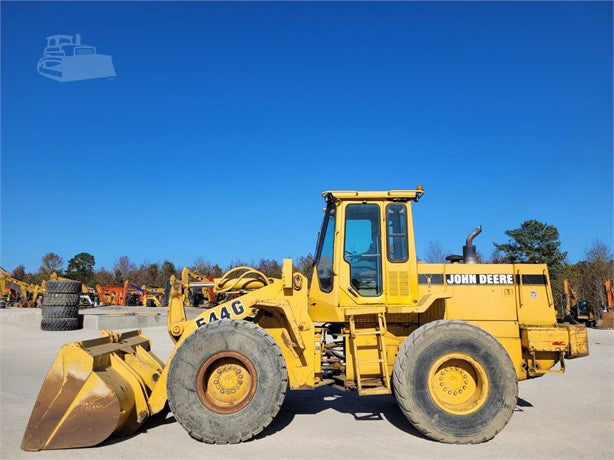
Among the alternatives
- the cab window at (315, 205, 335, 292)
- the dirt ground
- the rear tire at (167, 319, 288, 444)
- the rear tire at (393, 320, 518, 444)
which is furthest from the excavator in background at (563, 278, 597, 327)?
the rear tire at (167, 319, 288, 444)

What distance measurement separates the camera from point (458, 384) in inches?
217

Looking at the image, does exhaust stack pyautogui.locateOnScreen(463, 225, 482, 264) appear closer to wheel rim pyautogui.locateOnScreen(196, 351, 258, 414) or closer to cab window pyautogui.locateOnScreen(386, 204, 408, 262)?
cab window pyautogui.locateOnScreen(386, 204, 408, 262)

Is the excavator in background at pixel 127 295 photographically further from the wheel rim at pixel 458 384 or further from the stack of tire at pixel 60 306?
the wheel rim at pixel 458 384

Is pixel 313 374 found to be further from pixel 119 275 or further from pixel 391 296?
pixel 119 275

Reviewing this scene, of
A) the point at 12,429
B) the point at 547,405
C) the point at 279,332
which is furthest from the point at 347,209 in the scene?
the point at 12,429

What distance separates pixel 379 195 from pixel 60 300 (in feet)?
54.9

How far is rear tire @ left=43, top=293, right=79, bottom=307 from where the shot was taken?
18.1m

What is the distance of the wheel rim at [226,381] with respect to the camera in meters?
5.34

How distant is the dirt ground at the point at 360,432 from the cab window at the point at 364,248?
71.5 inches

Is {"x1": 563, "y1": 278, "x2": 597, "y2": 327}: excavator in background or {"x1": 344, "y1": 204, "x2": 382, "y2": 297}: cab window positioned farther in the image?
{"x1": 563, "y1": 278, "x2": 597, "y2": 327}: excavator in background

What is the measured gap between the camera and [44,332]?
18.0 meters

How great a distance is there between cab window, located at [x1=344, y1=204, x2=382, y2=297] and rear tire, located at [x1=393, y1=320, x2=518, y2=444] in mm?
914

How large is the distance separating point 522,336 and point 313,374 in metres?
2.88

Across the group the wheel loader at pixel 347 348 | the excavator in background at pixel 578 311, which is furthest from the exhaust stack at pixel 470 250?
the excavator in background at pixel 578 311
